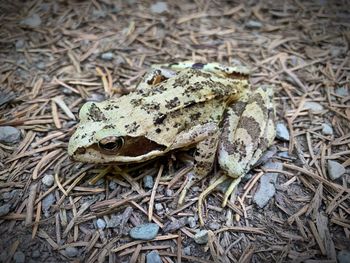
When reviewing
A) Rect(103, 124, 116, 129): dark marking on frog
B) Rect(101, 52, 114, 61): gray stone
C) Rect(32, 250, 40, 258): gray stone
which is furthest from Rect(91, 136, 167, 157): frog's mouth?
Rect(101, 52, 114, 61): gray stone

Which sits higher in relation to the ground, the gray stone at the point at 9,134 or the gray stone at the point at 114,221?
the gray stone at the point at 9,134

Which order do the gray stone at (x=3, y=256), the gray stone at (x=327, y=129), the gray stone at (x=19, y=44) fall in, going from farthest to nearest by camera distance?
the gray stone at (x=19, y=44) < the gray stone at (x=327, y=129) < the gray stone at (x=3, y=256)

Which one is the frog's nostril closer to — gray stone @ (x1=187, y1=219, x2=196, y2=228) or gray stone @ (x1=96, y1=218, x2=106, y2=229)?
gray stone @ (x1=96, y1=218, x2=106, y2=229)

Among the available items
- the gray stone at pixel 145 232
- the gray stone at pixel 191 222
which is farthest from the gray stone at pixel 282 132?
the gray stone at pixel 145 232

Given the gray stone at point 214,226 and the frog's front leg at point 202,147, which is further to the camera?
the frog's front leg at point 202,147

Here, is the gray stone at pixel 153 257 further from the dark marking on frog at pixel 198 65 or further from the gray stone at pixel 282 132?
the dark marking on frog at pixel 198 65

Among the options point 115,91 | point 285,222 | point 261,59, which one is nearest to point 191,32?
point 261,59

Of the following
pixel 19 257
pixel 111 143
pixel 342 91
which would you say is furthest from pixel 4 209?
pixel 342 91
